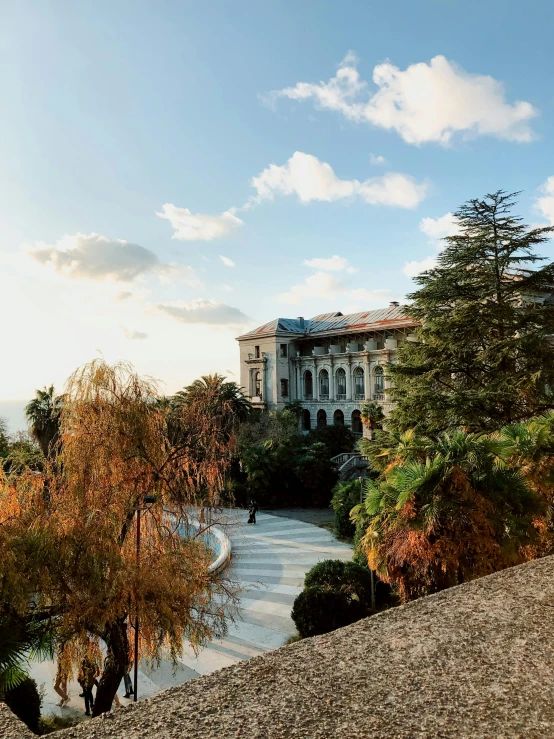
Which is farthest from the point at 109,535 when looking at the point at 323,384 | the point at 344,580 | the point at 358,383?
the point at 323,384

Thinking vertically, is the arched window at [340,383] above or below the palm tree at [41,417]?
above

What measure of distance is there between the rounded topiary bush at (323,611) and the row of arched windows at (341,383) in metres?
39.1

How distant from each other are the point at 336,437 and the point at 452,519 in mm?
35883

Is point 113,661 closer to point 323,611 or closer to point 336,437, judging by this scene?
point 323,611

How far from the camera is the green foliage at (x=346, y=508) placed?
24.0m

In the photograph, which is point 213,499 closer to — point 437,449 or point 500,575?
point 437,449

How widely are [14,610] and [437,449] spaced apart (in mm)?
8394

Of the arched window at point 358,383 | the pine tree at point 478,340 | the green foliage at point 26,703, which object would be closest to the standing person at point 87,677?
the green foliage at point 26,703

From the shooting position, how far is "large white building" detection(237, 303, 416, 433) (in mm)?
53281

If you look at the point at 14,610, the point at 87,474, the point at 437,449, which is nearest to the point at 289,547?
the point at 437,449

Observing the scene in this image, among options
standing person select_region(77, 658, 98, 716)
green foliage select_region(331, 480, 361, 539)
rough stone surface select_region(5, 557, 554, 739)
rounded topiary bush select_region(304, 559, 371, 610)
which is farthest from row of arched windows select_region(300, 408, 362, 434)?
rough stone surface select_region(5, 557, 554, 739)

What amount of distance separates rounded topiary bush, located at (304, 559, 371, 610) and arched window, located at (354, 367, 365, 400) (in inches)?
1609

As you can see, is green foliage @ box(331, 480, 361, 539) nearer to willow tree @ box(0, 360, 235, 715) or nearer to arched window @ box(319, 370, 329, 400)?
willow tree @ box(0, 360, 235, 715)

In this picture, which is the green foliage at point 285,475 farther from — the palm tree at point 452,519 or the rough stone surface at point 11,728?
the rough stone surface at point 11,728
